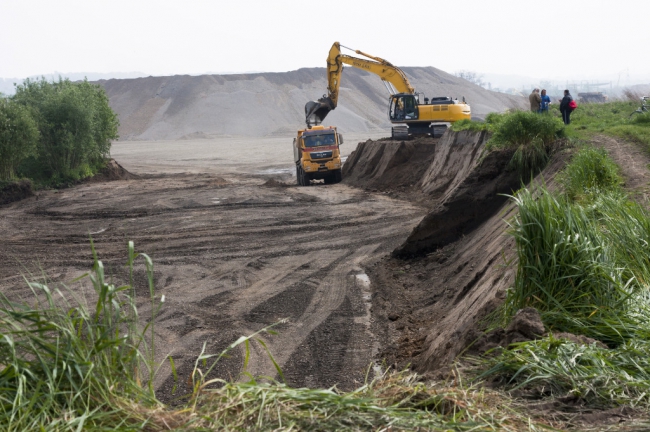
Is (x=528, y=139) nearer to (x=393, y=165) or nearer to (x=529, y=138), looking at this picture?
(x=529, y=138)

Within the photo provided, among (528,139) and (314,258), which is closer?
(528,139)

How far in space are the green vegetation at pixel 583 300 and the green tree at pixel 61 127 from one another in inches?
1164

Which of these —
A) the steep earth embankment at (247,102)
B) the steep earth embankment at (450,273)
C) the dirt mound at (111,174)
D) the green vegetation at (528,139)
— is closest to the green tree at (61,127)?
the dirt mound at (111,174)

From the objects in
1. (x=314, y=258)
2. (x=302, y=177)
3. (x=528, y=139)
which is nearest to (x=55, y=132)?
(x=302, y=177)

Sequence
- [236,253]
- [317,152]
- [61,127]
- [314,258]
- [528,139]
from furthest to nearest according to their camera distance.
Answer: [61,127] → [317,152] → [236,253] → [314,258] → [528,139]

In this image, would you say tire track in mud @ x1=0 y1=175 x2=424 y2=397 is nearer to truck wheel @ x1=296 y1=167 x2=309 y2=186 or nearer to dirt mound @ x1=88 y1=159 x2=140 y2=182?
truck wheel @ x1=296 y1=167 x2=309 y2=186

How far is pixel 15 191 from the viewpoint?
27375 mm

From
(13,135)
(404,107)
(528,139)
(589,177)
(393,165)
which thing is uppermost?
(404,107)

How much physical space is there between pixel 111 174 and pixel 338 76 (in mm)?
14036

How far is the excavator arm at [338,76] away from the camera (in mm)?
32281

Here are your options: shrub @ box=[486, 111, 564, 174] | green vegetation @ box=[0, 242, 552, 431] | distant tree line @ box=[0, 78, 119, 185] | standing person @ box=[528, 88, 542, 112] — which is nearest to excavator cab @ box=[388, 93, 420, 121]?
standing person @ box=[528, 88, 542, 112]

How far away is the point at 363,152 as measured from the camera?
33406 mm

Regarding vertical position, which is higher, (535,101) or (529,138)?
(535,101)

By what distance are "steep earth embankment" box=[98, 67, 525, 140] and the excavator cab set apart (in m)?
49.3
